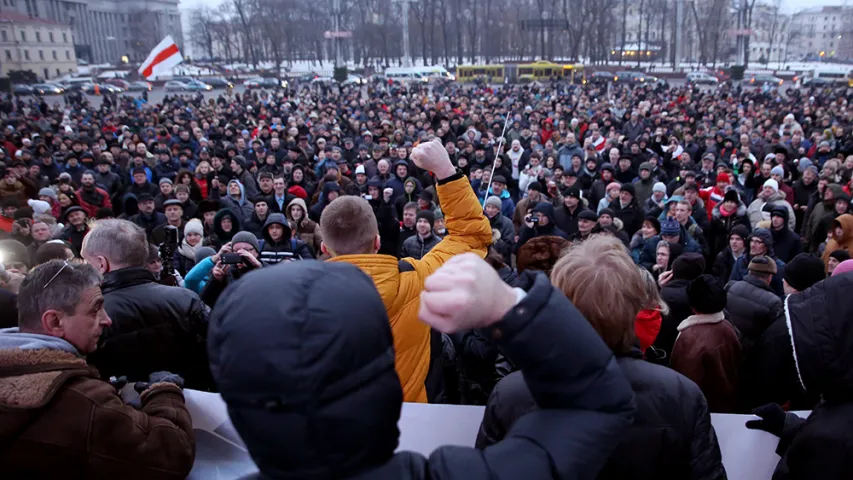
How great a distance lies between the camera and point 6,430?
146cm

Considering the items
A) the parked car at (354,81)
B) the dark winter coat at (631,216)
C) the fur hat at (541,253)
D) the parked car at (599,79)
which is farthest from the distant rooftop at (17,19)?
the fur hat at (541,253)

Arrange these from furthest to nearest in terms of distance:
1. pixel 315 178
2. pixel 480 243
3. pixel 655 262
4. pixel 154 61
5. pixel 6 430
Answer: pixel 154 61, pixel 315 178, pixel 655 262, pixel 480 243, pixel 6 430

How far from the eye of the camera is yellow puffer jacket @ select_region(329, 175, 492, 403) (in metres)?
2.18

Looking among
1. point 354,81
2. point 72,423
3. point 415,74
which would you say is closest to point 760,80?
point 415,74

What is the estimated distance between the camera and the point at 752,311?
3.59m

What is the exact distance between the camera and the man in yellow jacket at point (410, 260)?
217 cm

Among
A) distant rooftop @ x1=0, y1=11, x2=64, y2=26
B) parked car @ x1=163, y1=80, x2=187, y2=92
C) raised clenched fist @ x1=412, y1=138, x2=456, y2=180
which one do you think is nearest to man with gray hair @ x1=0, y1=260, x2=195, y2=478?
raised clenched fist @ x1=412, y1=138, x2=456, y2=180

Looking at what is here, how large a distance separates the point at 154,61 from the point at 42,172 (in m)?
8.79

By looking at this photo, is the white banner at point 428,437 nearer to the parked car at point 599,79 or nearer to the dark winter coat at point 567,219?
the dark winter coat at point 567,219

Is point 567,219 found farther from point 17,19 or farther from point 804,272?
point 17,19

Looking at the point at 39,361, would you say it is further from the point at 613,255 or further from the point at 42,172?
the point at 42,172

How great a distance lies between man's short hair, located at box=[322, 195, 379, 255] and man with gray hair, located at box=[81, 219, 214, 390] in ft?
2.64

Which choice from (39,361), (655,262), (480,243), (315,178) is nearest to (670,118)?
(315,178)

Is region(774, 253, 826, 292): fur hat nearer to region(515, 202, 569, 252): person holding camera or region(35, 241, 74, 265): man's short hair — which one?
region(515, 202, 569, 252): person holding camera
